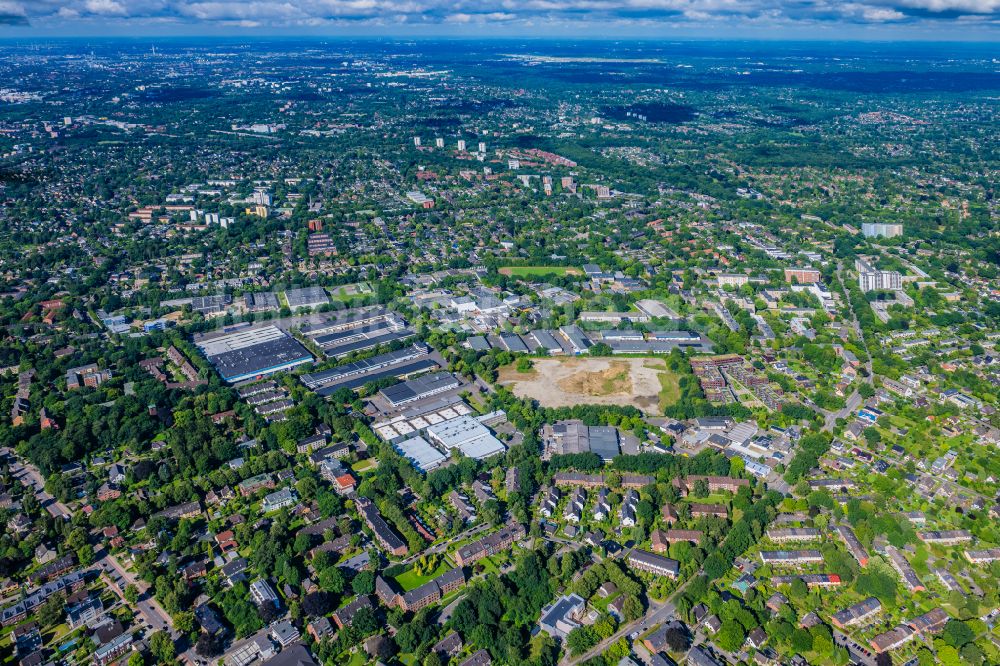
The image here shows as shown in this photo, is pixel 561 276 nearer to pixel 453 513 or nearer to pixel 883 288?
pixel 883 288

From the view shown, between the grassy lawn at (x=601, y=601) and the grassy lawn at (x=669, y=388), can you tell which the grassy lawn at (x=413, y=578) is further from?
the grassy lawn at (x=669, y=388)

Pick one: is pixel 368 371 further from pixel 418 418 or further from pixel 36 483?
pixel 36 483

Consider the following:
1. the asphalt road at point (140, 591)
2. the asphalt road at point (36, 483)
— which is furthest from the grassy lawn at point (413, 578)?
the asphalt road at point (36, 483)

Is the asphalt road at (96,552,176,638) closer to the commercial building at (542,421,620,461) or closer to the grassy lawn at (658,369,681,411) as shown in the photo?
the commercial building at (542,421,620,461)

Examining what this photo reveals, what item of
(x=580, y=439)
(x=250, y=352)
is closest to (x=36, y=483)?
(x=250, y=352)

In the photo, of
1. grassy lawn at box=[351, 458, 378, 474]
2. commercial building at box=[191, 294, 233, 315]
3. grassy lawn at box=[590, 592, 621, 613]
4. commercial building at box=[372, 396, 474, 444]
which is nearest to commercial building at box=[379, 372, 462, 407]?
commercial building at box=[372, 396, 474, 444]
